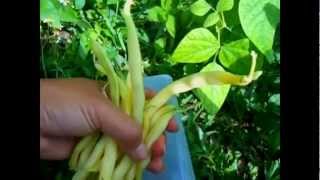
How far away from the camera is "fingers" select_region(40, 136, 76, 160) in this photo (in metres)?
0.98

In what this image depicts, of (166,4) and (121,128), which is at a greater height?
(166,4)

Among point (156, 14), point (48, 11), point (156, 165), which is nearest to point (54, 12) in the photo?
point (48, 11)

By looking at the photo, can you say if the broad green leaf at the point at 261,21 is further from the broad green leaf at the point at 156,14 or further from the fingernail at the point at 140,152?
the fingernail at the point at 140,152

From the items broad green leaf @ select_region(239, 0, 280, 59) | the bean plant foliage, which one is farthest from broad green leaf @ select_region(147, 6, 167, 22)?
broad green leaf @ select_region(239, 0, 280, 59)

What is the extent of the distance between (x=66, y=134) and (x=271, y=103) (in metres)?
0.29

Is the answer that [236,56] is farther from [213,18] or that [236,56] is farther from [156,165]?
[156,165]

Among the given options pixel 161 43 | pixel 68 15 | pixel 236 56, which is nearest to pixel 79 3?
pixel 68 15

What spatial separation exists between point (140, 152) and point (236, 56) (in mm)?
188

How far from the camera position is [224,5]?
3.31 ft
